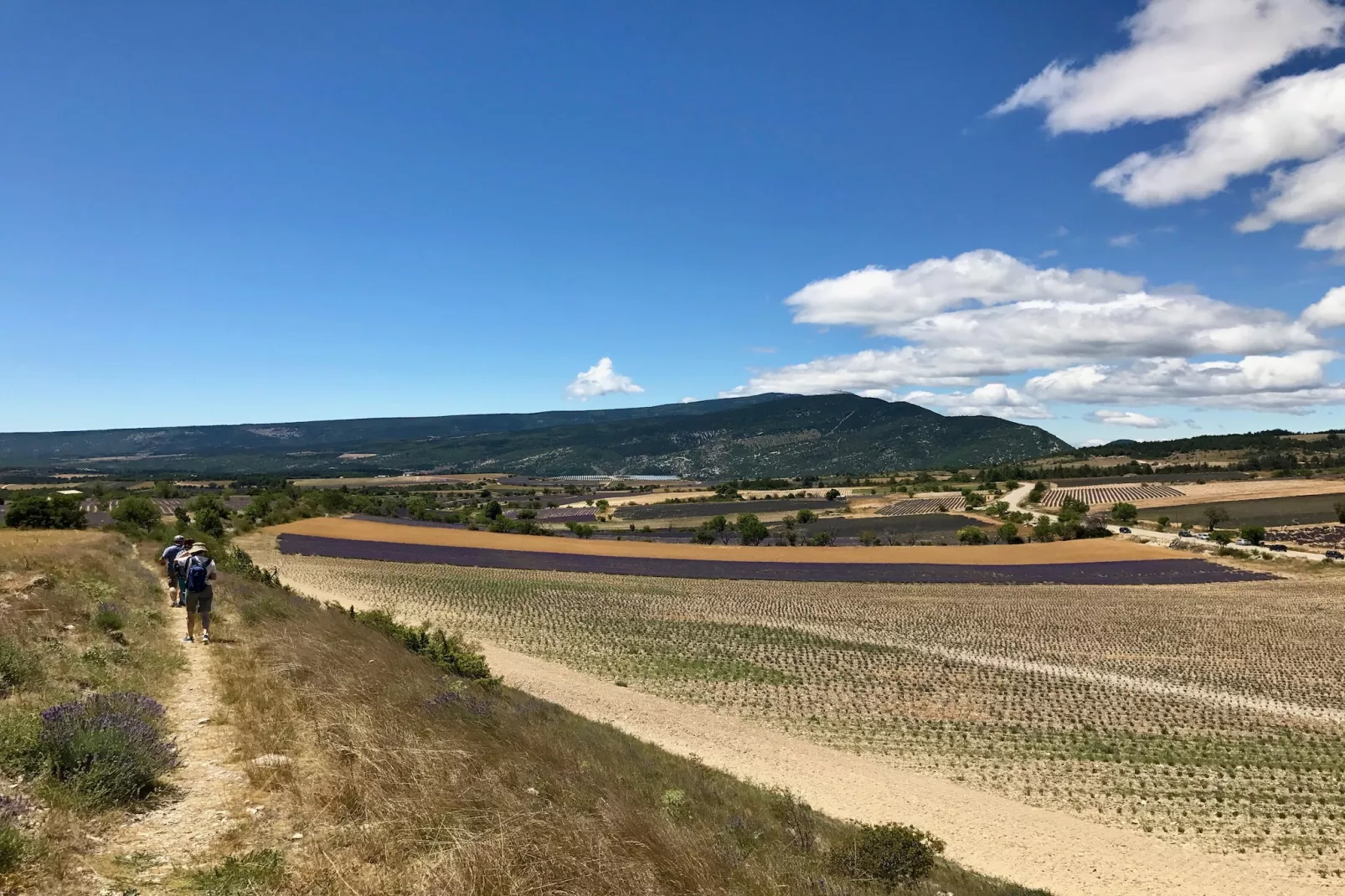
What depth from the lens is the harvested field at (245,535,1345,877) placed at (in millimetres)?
19281

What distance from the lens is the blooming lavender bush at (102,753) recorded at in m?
6.86

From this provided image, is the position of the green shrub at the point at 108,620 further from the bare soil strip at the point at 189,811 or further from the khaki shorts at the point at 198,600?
the bare soil strip at the point at 189,811

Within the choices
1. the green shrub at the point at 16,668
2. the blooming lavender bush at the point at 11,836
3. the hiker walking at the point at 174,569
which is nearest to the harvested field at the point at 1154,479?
the hiker walking at the point at 174,569

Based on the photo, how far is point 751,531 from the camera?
9744 centimetres

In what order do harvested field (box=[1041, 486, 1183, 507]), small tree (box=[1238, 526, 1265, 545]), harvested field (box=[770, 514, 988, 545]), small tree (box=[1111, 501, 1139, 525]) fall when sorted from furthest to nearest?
harvested field (box=[1041, 486, 1183, 507]) < small tree (box=[1111, 501, 1139, 525]) < harvested field (box=[770, 514, 988, 545]) < small tree (box=[1238, 526, 1265, 545])

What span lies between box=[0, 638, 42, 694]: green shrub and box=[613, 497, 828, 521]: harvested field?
11656cm

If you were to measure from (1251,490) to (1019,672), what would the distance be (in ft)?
409

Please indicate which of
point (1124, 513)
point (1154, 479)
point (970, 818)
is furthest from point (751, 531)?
point (1154, 479)

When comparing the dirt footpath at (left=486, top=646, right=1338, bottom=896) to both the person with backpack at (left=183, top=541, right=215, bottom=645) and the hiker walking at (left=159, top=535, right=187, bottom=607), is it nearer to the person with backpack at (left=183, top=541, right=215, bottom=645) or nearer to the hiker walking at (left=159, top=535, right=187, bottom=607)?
the hiker walking at (left=159, top=535, right=187, bottom=607)

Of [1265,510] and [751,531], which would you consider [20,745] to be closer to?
[751,531]

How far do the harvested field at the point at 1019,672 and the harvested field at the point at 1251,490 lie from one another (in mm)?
64888

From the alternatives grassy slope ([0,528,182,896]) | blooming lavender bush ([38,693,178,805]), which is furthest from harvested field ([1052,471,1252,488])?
blooming lavender bush ([38,693,178,805])

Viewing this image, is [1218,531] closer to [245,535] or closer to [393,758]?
[393,758]

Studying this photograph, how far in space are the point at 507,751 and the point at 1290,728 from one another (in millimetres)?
28764
